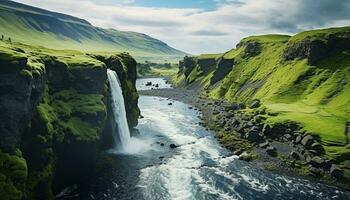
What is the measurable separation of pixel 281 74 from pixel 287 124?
6006 centimetres

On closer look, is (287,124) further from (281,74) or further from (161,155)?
(281,74)

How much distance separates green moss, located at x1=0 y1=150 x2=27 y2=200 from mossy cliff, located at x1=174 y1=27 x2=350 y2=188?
64.9 metres

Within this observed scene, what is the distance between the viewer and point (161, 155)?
284 ft

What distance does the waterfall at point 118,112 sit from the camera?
299 ft

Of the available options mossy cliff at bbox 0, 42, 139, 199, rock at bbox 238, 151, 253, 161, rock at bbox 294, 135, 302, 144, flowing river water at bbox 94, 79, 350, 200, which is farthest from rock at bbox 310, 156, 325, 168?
mossy cliff at bbox 0, 42, 139, 199

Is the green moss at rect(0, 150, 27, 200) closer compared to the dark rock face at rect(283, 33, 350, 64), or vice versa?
the green moss at rect(0, 150, 27, 200)

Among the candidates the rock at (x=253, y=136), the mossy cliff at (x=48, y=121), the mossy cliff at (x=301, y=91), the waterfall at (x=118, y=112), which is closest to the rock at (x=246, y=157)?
the rock at (x=253, y=136)

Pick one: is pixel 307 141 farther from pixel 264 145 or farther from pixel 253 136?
pixel 253 136

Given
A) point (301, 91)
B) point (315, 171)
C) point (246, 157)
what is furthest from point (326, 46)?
point (315, 171)

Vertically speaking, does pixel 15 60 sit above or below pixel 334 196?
above

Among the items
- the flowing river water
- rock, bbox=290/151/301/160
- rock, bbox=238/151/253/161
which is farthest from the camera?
rock, bbox=238/151/253/161

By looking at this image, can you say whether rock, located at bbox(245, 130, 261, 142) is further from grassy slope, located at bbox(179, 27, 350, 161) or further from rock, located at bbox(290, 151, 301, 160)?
rock, located at bbox(290, 151, 301, 160)

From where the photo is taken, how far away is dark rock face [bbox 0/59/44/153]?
51.3 m

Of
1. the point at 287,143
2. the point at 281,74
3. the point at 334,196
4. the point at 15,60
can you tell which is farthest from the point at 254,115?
the point at 15,60
